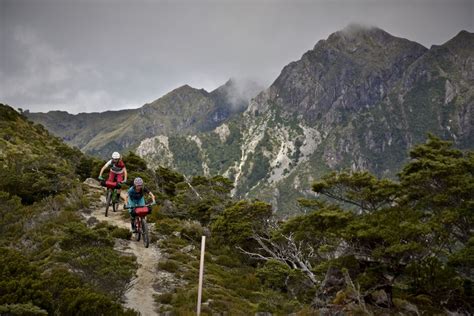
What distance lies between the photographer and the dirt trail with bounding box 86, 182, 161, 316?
1016cm

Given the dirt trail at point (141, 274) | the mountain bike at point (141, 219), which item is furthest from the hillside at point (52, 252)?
the mountain bike at point (141, 219)

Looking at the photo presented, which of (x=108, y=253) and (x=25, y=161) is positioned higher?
(x=25, y=161)

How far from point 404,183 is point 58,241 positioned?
1679cm

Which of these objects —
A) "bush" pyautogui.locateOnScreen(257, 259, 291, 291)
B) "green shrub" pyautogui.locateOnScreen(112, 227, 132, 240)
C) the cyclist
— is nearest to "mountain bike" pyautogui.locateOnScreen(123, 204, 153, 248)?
"green shrub" pyautogui.locateOnScreen(112, 227, 132, 240)

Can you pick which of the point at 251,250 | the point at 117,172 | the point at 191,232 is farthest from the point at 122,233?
the point at 251,250

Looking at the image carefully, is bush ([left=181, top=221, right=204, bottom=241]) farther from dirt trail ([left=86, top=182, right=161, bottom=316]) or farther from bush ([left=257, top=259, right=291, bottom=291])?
bush ([left=257, top=259, right=291, bottom=291])

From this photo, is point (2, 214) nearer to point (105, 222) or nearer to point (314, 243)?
point (105, 222)

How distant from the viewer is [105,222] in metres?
16.5

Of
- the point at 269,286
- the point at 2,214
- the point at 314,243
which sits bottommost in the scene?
the point at 269,286

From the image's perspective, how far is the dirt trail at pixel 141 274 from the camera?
10.2m

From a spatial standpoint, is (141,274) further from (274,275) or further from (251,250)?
(251,250)

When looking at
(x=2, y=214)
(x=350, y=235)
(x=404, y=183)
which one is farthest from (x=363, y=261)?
(x=2, y=214)

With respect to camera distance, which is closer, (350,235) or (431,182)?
(350,235)

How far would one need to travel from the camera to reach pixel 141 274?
40.7 ft
